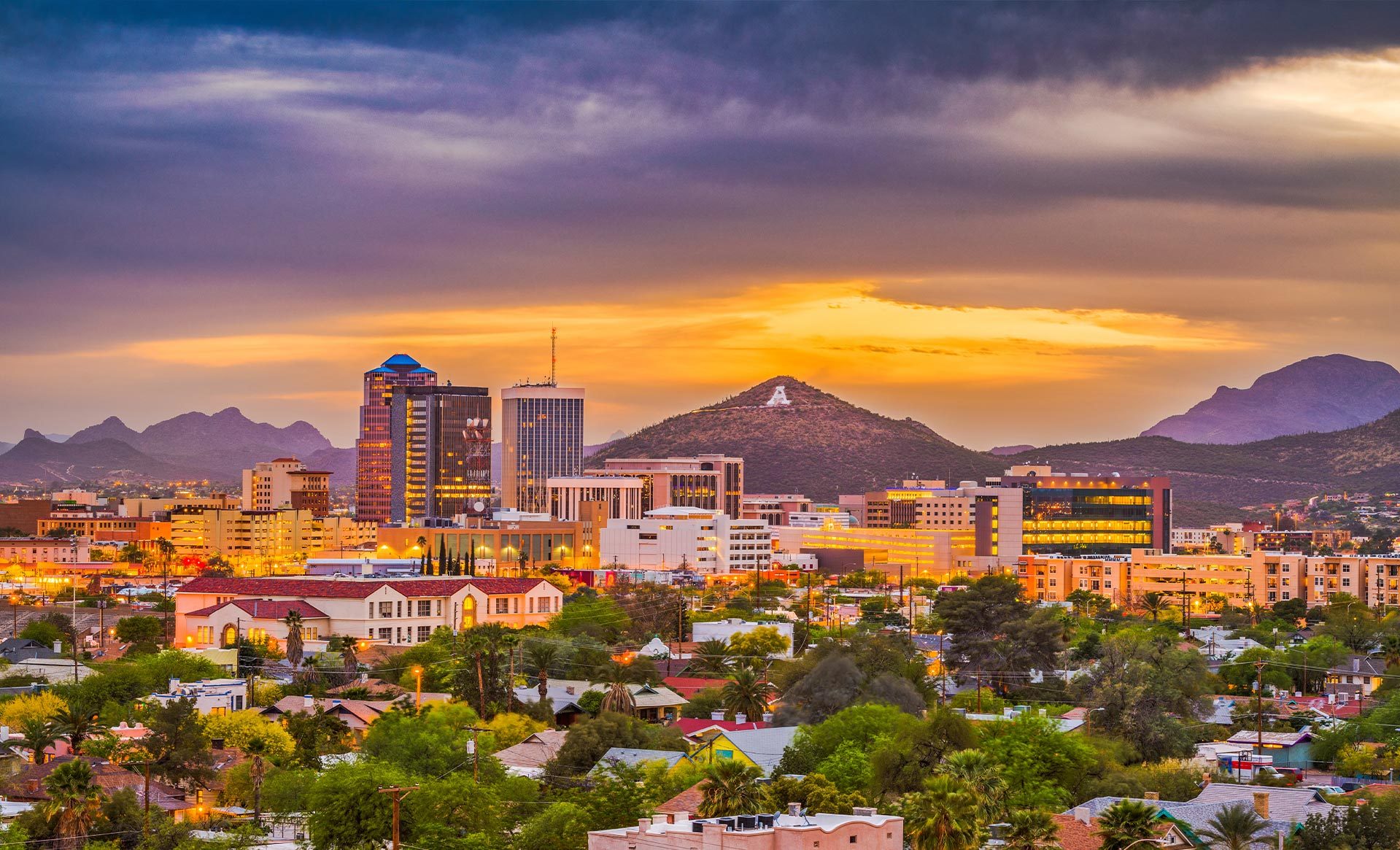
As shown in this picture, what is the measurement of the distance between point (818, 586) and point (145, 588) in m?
66.4

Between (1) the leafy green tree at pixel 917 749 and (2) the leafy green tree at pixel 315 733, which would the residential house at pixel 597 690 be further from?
(1) the leafy green tree at pixel 917 749

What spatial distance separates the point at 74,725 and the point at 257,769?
42.8 ft

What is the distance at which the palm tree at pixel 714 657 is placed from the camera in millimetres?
101000

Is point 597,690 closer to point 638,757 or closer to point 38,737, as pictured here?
point 638,757

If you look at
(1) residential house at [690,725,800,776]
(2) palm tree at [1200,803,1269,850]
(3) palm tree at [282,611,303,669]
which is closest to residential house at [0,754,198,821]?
(1) residential house at [690,725,800,776]

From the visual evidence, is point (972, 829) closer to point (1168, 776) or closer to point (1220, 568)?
point (1168, 776)

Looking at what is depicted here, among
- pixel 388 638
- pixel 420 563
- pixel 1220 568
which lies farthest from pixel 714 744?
pixel 1220 568

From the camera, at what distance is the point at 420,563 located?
166m

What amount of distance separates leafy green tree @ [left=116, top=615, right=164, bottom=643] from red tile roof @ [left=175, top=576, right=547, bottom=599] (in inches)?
143

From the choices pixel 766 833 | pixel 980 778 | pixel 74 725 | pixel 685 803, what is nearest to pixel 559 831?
pixel 685 803

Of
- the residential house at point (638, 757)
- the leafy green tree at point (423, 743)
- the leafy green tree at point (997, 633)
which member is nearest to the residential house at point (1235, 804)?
the residential house at point (638, 757)

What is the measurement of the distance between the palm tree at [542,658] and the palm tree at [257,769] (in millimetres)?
20073

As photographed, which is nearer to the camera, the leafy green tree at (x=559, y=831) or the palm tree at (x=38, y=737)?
the leafy green tree at (x=559, y=831)

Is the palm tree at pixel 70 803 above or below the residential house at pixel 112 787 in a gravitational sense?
above
